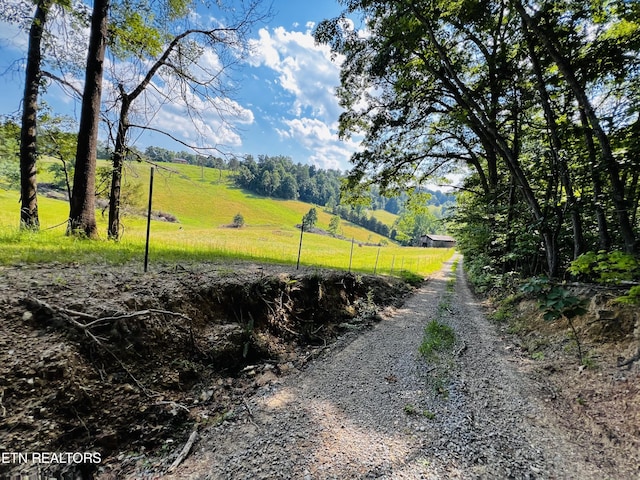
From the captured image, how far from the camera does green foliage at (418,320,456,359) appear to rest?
5.10m

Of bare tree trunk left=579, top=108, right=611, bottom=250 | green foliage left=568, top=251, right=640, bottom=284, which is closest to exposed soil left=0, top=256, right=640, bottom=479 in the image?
green foliage left=568, top=251, right=640, bottom=284

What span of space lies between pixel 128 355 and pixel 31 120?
27.4 ft

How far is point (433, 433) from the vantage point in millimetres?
2881

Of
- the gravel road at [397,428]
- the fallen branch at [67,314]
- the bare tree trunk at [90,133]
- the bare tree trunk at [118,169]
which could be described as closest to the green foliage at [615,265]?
the gravel road at [397,428]

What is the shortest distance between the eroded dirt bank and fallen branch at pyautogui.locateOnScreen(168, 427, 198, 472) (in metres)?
0.10

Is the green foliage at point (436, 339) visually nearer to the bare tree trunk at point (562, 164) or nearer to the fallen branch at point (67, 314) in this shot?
the bare tree trunk at point (562, 164)

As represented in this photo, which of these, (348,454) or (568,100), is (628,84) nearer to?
A: (568,100)

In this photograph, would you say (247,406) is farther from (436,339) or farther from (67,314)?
(436,339)

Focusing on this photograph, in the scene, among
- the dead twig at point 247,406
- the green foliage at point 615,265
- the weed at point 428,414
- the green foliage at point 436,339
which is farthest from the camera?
the green foliage at point 436,339

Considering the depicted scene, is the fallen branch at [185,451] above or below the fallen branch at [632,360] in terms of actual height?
below

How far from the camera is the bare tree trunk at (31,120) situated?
6988mm

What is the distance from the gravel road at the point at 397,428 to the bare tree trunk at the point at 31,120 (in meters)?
8.28

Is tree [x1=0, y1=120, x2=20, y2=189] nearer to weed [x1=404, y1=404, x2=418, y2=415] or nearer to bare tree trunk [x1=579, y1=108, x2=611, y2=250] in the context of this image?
weed [x1=404, y1=404, x2=418, y2=415]

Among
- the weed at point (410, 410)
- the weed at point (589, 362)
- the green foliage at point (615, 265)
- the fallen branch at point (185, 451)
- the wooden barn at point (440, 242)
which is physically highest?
the green foliage at point (615, 265)
